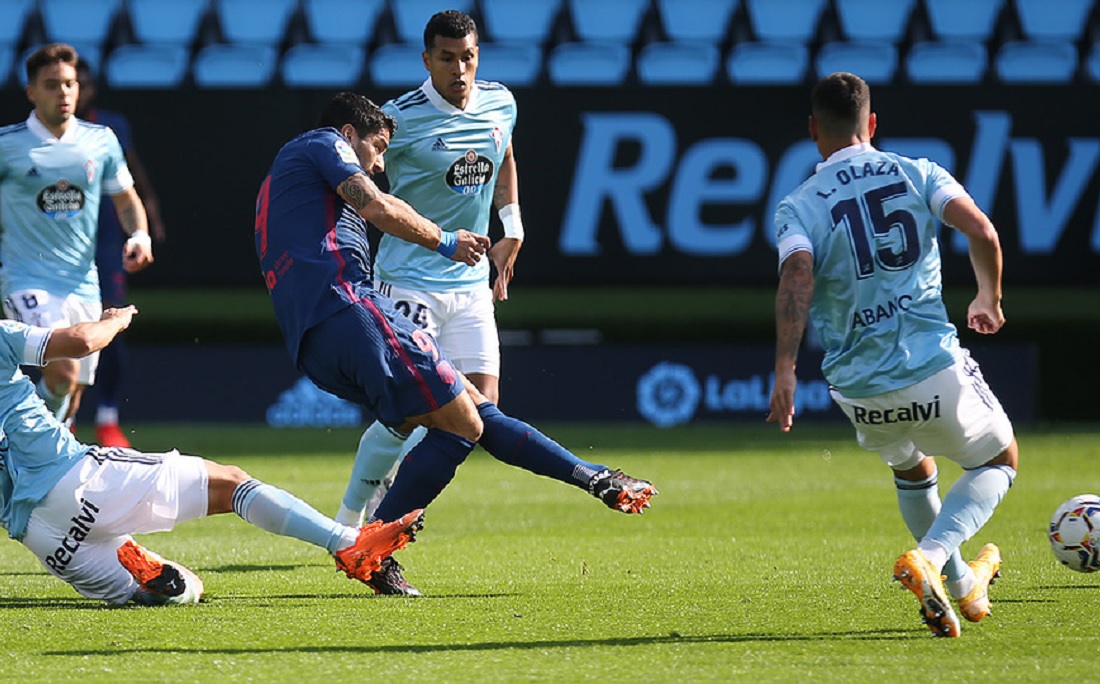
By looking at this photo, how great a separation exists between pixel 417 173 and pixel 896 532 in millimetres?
2932

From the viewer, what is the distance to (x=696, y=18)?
16438 mm

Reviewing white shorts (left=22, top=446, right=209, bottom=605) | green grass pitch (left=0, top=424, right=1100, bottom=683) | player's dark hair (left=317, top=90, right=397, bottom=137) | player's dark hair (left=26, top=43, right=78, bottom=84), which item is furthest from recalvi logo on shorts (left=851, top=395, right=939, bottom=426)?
player's dark hair (left=26, top=43, right=78, bottom=84)

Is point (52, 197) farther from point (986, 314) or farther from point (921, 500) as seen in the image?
point (986, 314)

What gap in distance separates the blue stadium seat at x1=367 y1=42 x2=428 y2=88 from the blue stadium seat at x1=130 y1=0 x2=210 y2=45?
2084 millimetres

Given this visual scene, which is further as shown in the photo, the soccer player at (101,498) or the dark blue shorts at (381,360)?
the dark blue shorts at (381,360)

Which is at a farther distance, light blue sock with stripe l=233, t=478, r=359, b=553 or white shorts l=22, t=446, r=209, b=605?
light blue sock with stripe l=233, t=478, r=359, b=553

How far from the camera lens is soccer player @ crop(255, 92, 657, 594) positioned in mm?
5652

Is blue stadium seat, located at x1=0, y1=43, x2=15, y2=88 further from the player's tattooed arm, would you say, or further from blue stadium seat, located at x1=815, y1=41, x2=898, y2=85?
the player's tattooed arm

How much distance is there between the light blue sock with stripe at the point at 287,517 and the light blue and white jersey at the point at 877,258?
1750 mm

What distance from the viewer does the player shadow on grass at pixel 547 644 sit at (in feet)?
15.7

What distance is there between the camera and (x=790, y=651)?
15.6 feet

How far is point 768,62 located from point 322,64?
168 inches

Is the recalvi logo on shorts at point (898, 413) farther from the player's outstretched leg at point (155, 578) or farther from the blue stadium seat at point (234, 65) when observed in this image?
the blue stadium seat at point (234, 65)

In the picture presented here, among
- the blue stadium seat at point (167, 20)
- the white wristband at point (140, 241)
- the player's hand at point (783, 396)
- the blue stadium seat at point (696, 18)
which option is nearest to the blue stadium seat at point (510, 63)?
the blue stadium seat at point (696, 18)
